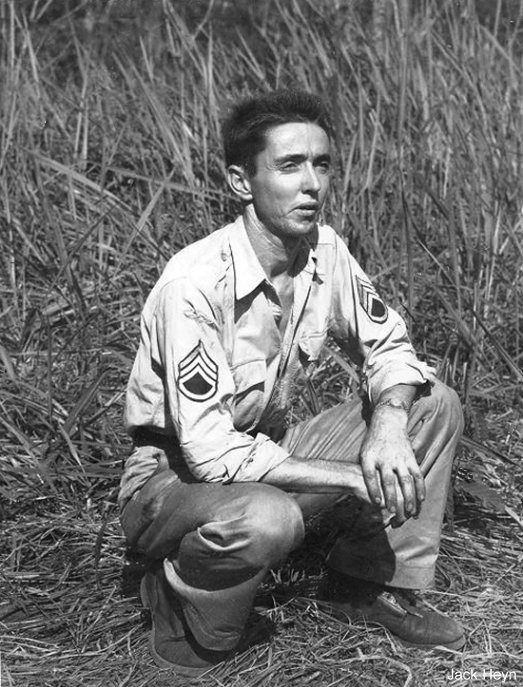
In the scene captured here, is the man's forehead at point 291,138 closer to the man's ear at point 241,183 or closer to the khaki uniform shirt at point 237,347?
the man's ear at point 241,183

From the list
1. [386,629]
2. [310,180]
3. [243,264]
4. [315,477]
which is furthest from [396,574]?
[310,180]

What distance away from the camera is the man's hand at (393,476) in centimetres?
270

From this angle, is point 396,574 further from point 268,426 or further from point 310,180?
point 310,180

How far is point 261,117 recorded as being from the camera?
2.95 m

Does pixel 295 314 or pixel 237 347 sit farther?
pixel 295 314

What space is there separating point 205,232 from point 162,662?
199cm

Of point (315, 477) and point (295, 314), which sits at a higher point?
point (295, 314)

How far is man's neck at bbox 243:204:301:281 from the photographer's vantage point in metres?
2.97

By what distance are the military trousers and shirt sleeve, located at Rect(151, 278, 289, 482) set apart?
0.19ft

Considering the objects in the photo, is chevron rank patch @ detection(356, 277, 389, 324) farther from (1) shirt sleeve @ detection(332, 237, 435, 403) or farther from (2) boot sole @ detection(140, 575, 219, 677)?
(2) boot sole @ detection(140, 575, 219, 677)

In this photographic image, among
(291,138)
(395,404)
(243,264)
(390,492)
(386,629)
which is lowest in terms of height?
(386,629)

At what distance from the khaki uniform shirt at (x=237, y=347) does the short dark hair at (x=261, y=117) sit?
0.19 meters

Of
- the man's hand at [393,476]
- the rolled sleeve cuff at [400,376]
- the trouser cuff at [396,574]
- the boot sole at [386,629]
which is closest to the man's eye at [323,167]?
the rolled sleeve cuff at [400,376]

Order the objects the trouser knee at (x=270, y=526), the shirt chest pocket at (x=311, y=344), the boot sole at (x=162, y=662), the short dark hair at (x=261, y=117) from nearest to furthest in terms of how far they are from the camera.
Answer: the trouser knee at (x=270, y=526)
the boot sole at (x=162, y=662)
the short dark hair at (x=261, y=117)
the shirt chest pocket at (x=311, y=344)
